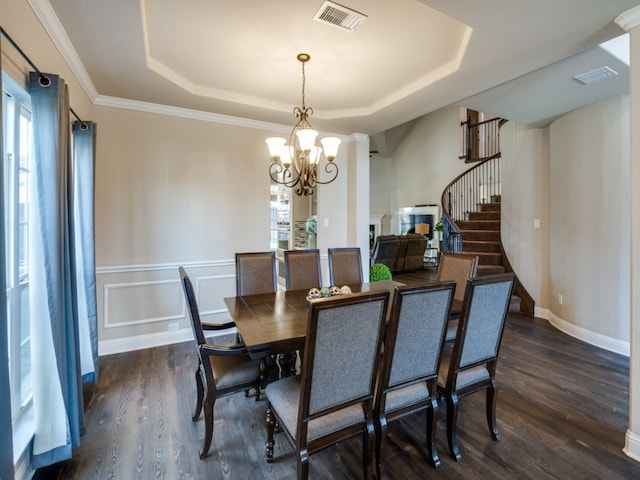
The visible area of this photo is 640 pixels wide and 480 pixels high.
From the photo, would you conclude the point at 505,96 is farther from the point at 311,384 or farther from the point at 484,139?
the point at 484,139

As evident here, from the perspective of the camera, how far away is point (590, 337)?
12.1 ft

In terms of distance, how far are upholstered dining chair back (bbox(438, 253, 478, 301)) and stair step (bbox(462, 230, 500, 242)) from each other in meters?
3.44

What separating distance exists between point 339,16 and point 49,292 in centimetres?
241

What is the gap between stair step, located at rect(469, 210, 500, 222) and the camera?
6478 millimetres

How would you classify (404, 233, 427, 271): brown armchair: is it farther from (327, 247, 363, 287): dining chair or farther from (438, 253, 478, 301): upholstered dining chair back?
(438, 253, 478, 301): upholstered dining chair back

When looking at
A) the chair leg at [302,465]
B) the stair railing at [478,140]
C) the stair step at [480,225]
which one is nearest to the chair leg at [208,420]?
the chair leg at [302,465]

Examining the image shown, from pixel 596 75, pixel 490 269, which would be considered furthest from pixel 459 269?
pixel 490 269

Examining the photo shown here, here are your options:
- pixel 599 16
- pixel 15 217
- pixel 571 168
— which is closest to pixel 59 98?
pixel 15 217

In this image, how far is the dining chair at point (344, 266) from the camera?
3.39 metres

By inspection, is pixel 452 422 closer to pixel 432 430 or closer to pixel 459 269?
pixel 432 430


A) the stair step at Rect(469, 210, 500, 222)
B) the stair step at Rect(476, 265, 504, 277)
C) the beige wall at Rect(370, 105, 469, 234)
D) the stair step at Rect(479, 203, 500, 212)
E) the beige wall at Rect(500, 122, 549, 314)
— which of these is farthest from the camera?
the beige wall at Rect(370, 105, 469, 234)

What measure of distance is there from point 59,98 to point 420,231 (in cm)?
922

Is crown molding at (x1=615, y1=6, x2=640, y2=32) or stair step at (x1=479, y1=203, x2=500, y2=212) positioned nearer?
crown molding at (x1=615, y1=6, x2=640, y2=32)

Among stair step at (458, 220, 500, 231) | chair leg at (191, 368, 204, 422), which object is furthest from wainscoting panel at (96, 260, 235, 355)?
stair step at (458, 220, 500, 231)
